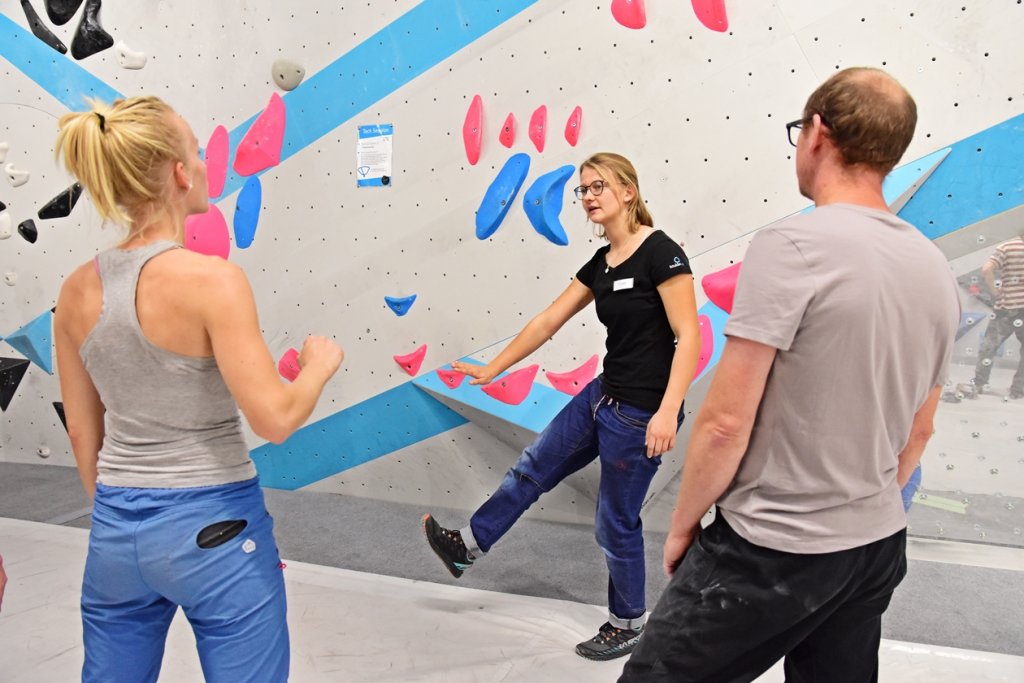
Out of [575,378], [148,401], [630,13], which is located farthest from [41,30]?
[148,401]

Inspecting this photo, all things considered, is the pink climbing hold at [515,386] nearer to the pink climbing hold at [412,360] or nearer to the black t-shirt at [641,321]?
the pink climbing hold at [412,360]

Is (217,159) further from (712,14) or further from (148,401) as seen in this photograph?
A: (148,401)

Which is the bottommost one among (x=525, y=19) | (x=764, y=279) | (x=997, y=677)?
(x=997, y=677)

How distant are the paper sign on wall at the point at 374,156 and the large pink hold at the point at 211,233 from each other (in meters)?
0.75

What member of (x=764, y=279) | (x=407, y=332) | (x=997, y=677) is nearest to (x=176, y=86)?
(x=407, y=332)

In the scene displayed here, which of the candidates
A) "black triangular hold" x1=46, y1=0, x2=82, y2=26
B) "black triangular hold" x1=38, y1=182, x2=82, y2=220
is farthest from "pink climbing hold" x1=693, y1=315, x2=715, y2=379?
"black triangular hold" x1=46, y1=0, x2=82, y2=26

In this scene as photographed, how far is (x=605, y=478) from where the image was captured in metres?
1.81

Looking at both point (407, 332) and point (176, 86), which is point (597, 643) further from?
point (176, 86)

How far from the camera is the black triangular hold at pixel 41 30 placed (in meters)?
3.41

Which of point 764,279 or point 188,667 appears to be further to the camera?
point 188,667

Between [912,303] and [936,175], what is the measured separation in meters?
1.67

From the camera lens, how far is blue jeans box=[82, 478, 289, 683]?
1.00m

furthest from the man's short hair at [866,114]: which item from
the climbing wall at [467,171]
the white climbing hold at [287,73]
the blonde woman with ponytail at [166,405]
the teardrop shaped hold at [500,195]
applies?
the white climbing hold at [287,73]

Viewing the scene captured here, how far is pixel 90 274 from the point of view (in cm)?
102
